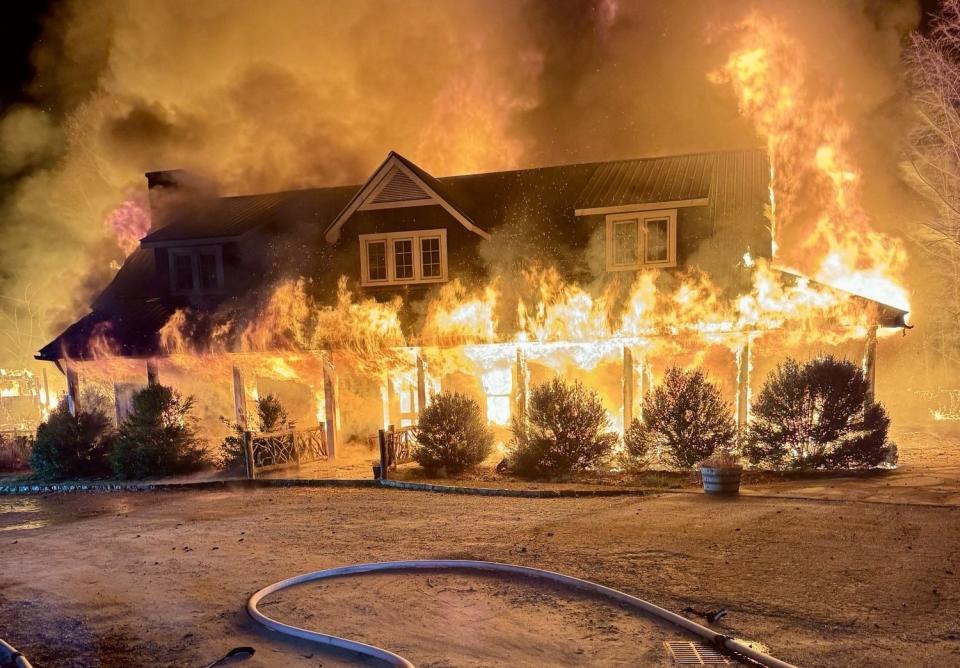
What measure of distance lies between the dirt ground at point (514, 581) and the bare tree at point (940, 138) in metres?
15.2

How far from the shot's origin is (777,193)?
65.1ft

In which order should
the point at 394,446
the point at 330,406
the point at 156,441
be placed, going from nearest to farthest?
the point at 394,446 < the point at 156,441 < the point at 330,406

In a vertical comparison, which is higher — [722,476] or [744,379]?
Result: [744,379]

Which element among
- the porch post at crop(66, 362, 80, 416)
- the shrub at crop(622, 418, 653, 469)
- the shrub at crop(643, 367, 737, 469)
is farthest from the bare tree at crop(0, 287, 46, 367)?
→ the shrub at crop(643, 367, 737, 469)

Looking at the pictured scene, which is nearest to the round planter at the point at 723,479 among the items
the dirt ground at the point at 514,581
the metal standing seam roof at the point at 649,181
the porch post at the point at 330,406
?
the dirt ground at the point at 514,581

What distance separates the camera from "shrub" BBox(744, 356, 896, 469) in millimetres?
12227

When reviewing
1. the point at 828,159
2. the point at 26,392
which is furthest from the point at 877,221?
the point at 26,392

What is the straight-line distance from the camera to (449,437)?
13945mm

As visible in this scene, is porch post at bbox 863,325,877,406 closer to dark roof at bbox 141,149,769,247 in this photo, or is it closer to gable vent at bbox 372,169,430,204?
dark roof at bbox 141,149,769,247

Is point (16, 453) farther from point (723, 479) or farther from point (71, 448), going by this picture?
point (723, 479)

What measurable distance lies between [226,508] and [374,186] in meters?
10.5

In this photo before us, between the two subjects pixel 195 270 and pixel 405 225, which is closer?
pixel 405 225

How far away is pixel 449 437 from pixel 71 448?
10.2 m

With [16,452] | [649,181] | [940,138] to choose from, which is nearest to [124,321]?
[16,452]
